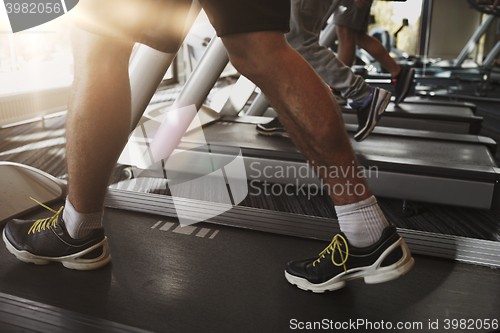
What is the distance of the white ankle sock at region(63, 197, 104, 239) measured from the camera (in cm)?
92

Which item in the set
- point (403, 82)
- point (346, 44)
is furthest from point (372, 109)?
point (403, 82)

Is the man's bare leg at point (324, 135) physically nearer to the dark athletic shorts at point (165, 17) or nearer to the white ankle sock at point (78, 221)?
the dark athletic shorts at point (165, 17)

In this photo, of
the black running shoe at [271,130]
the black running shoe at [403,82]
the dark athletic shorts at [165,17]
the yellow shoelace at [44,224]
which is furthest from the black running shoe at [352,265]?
the black running shoe at [403,82]

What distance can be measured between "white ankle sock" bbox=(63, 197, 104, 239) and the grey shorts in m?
2.33

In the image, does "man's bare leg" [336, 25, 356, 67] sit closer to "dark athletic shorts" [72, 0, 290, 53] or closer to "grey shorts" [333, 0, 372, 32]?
"grey shorts" [333, 0, 372, 32]

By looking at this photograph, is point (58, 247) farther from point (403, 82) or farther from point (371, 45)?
point (403, 82)

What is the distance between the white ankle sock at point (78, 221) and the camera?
92cm

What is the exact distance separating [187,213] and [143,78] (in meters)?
0.64

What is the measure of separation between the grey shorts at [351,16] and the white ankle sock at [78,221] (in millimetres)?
2331

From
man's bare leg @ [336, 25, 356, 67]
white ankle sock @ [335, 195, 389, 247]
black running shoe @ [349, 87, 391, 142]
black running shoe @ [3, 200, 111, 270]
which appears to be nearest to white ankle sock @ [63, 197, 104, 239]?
black running shoe @ [3, 200, 111, 270]

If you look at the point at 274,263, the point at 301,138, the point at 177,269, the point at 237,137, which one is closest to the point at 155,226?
the point at 177,269

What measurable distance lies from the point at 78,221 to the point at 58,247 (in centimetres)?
10

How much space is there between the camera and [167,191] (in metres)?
1.83

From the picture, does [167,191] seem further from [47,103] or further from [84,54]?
[47,103]
